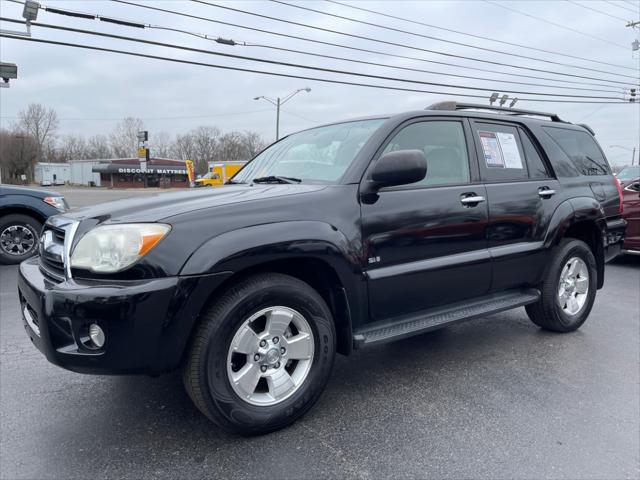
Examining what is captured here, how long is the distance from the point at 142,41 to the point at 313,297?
13074 mm

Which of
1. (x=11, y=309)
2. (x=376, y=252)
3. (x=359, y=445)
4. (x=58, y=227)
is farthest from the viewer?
(x=11, y=309)

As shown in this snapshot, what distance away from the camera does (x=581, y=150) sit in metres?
4.32

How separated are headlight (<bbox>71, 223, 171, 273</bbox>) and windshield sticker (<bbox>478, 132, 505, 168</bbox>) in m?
2.43

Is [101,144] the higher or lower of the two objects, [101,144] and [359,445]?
the higher

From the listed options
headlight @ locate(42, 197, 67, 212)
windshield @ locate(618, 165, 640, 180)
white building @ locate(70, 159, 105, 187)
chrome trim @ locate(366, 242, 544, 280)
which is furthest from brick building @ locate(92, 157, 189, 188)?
chrome trim @ locate(366, 242, 544, 280)

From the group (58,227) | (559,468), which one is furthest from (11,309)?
(559,468)

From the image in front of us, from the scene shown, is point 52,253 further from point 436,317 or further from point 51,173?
point 51,173

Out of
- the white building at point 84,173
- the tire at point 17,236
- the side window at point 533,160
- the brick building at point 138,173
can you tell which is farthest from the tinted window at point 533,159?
the white building at point 84,173

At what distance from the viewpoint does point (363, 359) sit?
3.52 m

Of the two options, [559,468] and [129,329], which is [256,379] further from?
[559,468]

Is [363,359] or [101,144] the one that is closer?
[363,359]

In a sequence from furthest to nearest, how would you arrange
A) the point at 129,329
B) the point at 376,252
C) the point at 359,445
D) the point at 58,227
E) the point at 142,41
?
the point at 142,41
the point at 376,252
the point at 58,227
the point at 359,445
the point at 129,329

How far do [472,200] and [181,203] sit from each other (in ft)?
6.33

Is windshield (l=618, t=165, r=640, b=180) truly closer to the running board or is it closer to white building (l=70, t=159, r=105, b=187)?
the running board
